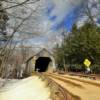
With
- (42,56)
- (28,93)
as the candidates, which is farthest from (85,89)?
(42,56)

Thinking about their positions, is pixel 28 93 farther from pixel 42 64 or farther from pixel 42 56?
pixel 42 64

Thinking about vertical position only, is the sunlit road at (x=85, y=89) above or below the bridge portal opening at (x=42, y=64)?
below

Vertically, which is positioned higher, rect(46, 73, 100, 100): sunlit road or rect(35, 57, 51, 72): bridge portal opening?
rect(35, 57, 51, 72): bridge portal opening

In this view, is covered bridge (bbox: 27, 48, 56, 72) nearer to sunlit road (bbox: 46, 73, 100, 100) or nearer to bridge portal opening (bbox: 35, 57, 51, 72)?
bridge portal opening (bbox: 35, 57, 51, 72)

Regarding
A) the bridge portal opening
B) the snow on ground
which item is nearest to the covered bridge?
the bridge portal opening

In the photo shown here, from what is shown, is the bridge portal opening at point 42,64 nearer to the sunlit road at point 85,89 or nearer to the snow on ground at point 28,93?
the snow on ground at point 28,93

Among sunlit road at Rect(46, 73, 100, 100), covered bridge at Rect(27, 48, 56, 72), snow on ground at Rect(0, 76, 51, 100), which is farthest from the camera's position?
covered bridge at Rect(27, 48, 56, 72)

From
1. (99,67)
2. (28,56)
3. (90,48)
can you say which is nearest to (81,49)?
(90,48)

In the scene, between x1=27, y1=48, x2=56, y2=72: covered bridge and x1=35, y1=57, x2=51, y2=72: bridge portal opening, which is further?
x1=35, y1=57, x2=51, y2=72: bridge portal opening

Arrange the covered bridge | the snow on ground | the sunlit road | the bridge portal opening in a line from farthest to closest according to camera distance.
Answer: the bridge portal opening → the covered bridge → the snow on ground → the sunlit road

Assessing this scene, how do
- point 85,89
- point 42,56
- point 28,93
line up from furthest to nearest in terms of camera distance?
point 42,56 → point 28,93 → point 85,89

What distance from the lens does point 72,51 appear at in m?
58.4

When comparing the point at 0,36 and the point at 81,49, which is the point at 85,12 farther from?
the point at 0,36

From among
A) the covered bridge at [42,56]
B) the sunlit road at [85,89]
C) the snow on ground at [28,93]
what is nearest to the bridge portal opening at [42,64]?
the covered bridge at [42,56]
